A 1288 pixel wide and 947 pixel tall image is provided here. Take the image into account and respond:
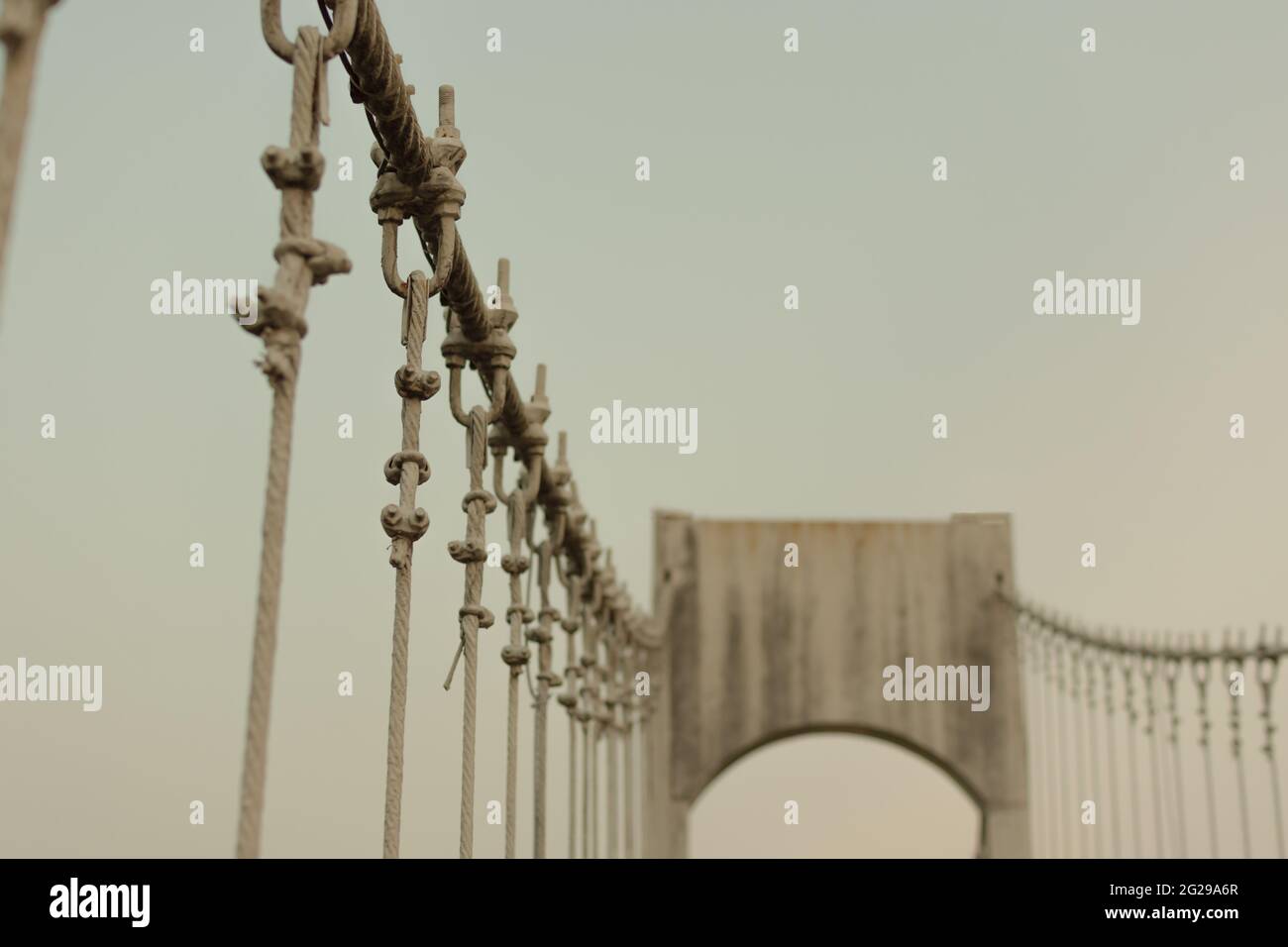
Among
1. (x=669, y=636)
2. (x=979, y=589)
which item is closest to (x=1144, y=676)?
(x=979, y=589)

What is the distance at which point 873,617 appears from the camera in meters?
8.43

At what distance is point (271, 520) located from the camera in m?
1.59

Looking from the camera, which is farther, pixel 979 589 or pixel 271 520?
pixel 979 589
